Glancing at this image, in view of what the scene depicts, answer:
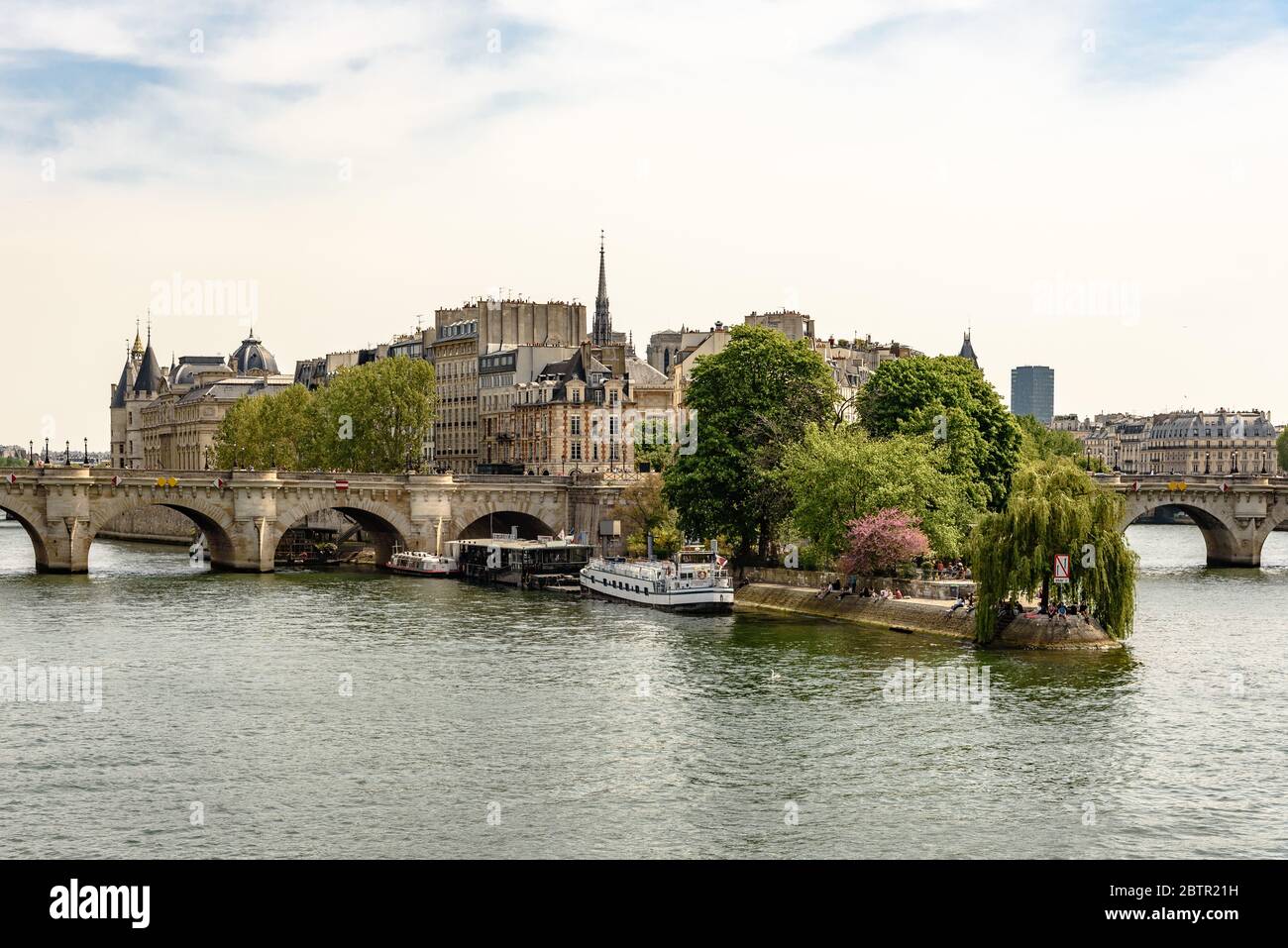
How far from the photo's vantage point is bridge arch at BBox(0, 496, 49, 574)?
264ft

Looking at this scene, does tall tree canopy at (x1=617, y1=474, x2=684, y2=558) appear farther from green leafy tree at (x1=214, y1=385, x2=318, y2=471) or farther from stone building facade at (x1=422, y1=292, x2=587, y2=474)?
stone building facade at (x1=422, y1=292, x2=587, y2=474)

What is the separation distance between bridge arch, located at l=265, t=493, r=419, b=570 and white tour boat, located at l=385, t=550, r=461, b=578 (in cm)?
171

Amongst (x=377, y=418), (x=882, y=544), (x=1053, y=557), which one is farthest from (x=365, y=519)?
(x=1053, y=557)

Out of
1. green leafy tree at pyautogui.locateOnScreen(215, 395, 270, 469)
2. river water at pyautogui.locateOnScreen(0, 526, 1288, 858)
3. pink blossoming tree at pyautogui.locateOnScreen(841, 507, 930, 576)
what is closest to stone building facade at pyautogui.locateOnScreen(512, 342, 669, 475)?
green leafy tree at pyautogui.locateOnScreen(215, 395, 270, 469)

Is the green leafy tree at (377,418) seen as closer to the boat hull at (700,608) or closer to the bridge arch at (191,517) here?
the bridge arch at (191,517)

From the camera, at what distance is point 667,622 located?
202 ft

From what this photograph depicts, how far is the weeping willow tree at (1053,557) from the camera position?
168 ft

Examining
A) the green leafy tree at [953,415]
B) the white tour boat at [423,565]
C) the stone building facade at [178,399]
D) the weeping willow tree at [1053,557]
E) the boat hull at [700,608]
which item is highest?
the stone building facade at [178,399]

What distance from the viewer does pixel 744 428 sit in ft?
237

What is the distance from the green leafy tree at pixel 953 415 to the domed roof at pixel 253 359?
363 feet

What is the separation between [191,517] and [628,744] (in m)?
54.7

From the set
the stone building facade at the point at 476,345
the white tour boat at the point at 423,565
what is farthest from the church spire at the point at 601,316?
the white tour boat at the point at 423,565
